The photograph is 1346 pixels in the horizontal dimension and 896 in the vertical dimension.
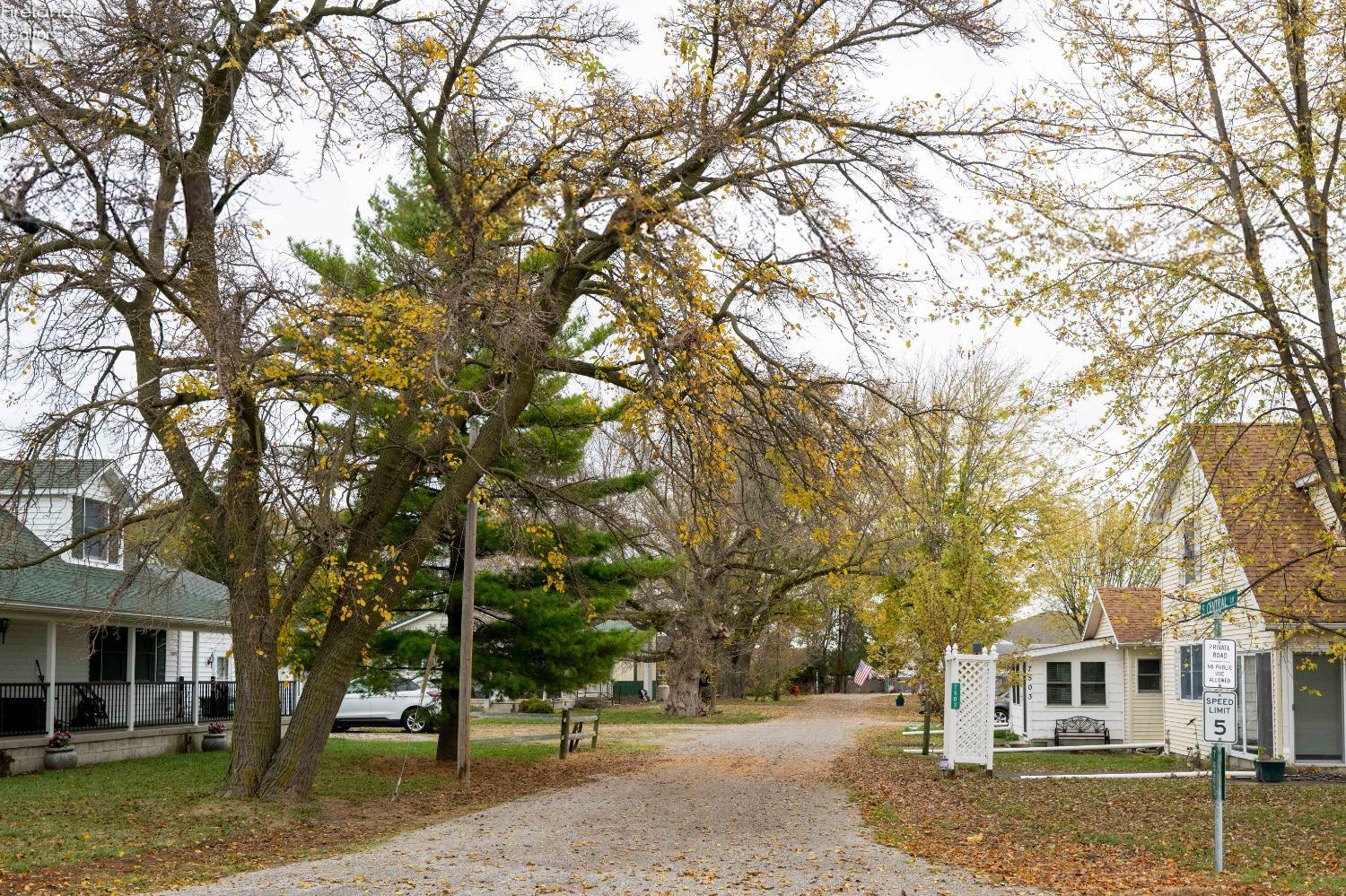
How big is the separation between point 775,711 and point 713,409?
41274mm

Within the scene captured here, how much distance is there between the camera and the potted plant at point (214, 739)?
80.4ft

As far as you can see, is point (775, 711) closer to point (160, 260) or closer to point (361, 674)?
point (361, 674)

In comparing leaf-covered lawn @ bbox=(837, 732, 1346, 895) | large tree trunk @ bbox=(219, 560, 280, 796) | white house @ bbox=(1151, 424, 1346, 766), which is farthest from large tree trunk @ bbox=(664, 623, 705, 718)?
large tree trunk @ bbox=(219, 560, 280, 796)

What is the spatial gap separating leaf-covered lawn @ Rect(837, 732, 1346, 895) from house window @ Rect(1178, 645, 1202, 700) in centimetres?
503

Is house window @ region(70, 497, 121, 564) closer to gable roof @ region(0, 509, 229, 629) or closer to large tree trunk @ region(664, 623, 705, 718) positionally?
gable roof @ region(0, 509, 229, 629)

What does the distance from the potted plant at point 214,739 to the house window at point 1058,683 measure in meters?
20.5

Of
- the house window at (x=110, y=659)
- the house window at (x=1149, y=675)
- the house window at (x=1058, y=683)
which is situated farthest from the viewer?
the house window at (x=1058, y=683)

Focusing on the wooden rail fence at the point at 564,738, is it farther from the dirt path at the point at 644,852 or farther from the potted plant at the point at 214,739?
the potted plant at the point at 214,739

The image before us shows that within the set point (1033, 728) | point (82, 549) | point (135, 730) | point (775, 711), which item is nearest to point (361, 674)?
point (135, 730)

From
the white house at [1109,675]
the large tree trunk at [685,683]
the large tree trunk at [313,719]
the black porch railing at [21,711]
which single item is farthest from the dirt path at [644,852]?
the large tree trunk at [685,683]

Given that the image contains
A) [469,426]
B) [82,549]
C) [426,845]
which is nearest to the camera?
[426,845]

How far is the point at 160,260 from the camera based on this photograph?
48.3 feet

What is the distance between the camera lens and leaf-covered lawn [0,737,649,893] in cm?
1107

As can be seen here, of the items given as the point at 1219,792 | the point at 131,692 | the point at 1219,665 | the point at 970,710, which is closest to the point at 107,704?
the point at 131,692
